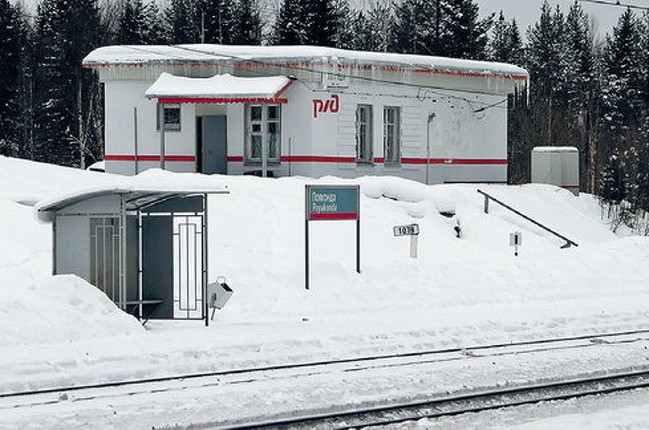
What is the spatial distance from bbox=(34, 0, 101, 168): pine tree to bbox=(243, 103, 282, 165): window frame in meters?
26.0

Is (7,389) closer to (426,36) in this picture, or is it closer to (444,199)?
(444,199)

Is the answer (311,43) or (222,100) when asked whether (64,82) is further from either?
(222,100)

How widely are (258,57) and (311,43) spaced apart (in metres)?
25.5

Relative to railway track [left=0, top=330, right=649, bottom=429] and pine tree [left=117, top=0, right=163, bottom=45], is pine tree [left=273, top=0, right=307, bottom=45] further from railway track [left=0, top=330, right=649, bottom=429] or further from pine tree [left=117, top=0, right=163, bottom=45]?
railway track [left=0, top=330, right=649, bottom=429]

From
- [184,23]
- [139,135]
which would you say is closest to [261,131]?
[139,135]

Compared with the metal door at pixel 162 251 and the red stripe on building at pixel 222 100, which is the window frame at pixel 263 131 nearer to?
the red stripe on building at pixel 222 100

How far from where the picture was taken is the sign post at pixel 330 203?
24.0m

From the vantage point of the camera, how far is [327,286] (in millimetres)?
24031

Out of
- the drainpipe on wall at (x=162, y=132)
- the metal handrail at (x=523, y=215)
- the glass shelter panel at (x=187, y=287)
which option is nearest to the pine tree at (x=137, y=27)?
the drainpipe on wall at (x=162, y=132)

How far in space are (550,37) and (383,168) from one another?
4938 cm

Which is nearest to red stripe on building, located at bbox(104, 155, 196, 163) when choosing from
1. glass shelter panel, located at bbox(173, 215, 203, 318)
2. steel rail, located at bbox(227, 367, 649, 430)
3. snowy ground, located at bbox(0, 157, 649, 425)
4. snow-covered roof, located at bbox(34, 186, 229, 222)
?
snowy ground, located at bbox(0, 157, 649, 425)

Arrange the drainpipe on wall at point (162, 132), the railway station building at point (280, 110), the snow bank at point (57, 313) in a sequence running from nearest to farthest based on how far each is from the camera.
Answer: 1. the snow bank at point (57, 313)
2. the railway station building at point (280, 110)
3. the drainpipe on wall at point (162, 132)

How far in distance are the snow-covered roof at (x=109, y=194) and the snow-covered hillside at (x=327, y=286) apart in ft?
1.23

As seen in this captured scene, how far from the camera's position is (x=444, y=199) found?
109ft
